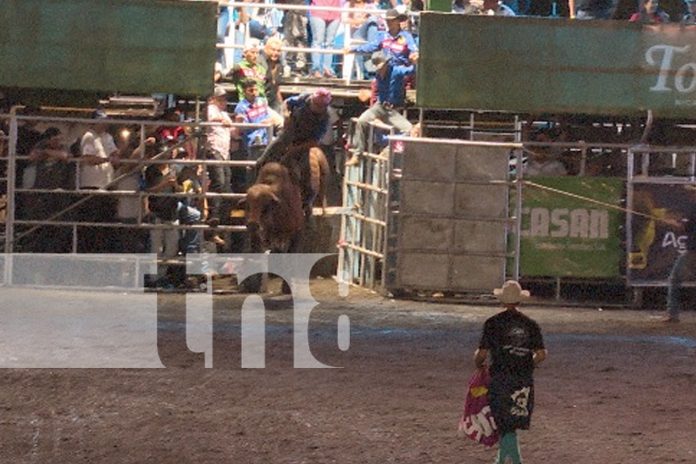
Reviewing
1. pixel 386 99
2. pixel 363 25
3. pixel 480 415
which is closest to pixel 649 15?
pixel 386 99

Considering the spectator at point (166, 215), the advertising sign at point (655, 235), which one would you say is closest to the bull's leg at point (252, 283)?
the spectator at point (166, 215)

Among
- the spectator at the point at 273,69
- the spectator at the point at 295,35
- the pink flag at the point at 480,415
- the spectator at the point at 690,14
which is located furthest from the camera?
the spectator at the point at 295,35

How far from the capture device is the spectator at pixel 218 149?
19188 mm

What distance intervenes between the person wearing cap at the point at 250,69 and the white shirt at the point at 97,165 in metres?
1.83

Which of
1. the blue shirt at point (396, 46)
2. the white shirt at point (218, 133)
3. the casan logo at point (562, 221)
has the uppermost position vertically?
the blue shirt at point (396, 46)

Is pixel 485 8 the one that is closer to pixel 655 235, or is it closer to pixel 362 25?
pixel 362 25

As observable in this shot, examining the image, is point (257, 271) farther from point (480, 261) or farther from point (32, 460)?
point (32, 460)

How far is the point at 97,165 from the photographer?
1886cm

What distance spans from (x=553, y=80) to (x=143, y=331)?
6.42m

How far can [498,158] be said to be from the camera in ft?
61.0

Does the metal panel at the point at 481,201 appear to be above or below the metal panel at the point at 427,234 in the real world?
above

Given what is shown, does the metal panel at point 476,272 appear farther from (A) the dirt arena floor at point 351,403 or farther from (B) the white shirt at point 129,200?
(B) the white shirt at point 129,200

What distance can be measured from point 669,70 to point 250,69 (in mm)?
5275

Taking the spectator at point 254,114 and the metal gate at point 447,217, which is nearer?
the metal gate at point 447,217
